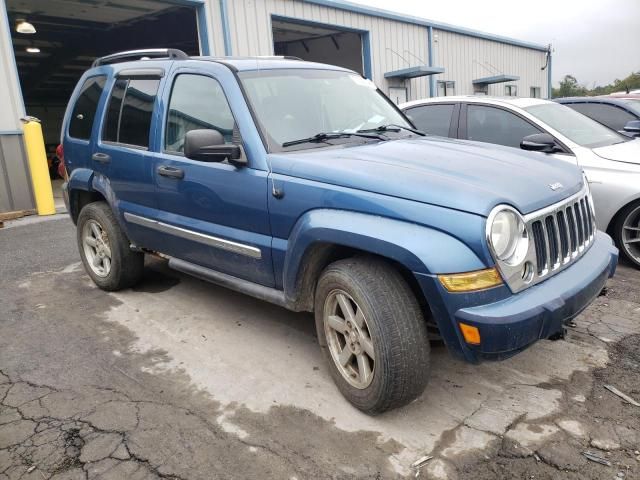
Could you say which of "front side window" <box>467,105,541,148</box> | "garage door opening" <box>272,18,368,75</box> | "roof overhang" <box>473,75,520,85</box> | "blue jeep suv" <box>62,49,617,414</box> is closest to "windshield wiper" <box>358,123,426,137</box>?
"blue jeep suv" <box>62,49,617,414</box>

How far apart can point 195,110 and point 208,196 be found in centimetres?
67

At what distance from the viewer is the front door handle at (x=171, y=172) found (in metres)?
3.62

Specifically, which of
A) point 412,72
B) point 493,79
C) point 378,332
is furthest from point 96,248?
point 493,79

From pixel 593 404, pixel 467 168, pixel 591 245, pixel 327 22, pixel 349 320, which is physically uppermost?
pixel 327 22

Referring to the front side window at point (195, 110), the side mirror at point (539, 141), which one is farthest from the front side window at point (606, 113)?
the front side window at point (195, 110)

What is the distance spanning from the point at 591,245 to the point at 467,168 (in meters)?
0.98

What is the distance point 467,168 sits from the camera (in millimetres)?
2820

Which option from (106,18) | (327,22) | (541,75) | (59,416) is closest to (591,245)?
(59,416)

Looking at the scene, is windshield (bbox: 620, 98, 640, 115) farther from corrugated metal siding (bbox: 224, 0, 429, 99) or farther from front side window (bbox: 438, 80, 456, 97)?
front side window (bbox: 438, 80, 456, 97)

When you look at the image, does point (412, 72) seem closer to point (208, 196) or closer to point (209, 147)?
point (208, 196)

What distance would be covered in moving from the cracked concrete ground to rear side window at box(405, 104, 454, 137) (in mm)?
2642

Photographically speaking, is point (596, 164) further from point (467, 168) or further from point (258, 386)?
point (258, 386)

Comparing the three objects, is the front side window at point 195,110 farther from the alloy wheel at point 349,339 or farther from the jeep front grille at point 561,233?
the jeep front grille at point 561,233

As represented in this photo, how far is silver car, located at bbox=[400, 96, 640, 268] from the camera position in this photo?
4.91 m
